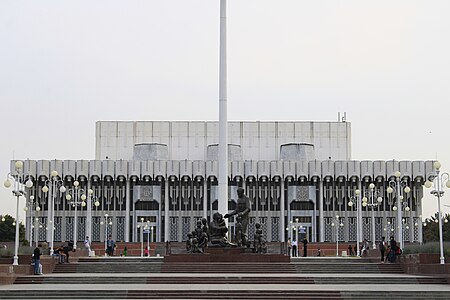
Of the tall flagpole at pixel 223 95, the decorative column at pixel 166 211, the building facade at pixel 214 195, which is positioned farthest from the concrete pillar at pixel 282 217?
the tall flagpole at pixel 223 95

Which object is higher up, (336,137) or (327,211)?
(336,137)

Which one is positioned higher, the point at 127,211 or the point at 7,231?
the point at 127,211

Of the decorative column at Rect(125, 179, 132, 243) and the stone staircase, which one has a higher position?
the decorative column at Rect(125, 179, 132, 243)

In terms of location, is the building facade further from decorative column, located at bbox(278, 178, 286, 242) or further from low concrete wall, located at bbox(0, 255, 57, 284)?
low concrete wall, located at bbox(0, 255, 57, 284)

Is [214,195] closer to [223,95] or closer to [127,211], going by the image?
[127,211]

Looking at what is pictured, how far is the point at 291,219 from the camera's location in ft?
277

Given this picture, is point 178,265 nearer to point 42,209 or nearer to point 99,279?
point 99,279

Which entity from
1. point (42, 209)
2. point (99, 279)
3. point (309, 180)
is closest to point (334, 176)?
point (309, 180)

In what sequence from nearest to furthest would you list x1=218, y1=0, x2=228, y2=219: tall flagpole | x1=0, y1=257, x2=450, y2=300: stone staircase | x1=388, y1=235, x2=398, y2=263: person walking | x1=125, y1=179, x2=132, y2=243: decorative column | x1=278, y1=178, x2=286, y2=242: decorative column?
1. x1=0, y1=257, x2=450, y2=300: stone staircase
2. x1=388, y1=235, x2=398, y2=263: person walking
3. x1=218, y1=0, x2=228, y2=219: tall flagpole
4. x1=125, y1=179, x2=132, y2=243: decorative column
5. x1=278, y1=178, x2=286, y2=242: decorative column

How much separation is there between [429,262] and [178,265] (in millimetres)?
10430

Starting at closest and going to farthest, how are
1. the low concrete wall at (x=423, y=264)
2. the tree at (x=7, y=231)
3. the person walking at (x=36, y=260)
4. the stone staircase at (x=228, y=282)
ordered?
the stone staircase at (x=228, y=282) → the low concrete wall at (x=423, y=264) → the person walking at (x=36, y=260) → the tree at (x=7, y=231)

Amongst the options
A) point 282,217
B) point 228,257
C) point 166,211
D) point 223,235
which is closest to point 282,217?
point 282,217

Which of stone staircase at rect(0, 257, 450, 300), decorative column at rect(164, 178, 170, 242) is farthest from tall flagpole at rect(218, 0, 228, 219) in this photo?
decorative column at rect(164, 178, 170, 242)

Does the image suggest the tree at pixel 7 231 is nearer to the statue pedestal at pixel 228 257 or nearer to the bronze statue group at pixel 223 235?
the bronze statue group at pixel 223 235
